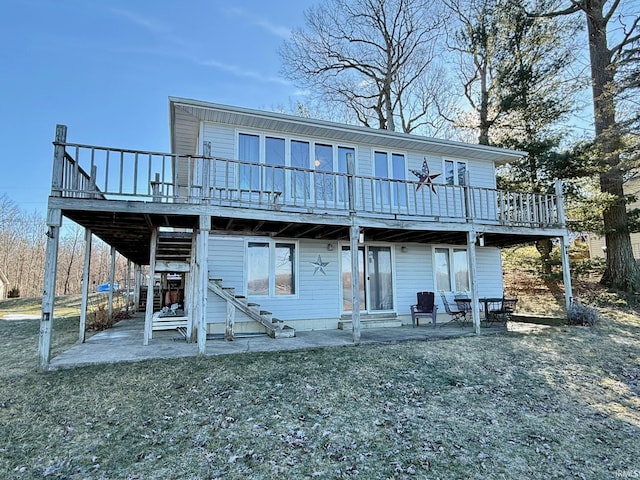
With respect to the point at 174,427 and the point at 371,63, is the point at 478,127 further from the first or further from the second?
the point at 174,427

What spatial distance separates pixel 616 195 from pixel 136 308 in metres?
19.9

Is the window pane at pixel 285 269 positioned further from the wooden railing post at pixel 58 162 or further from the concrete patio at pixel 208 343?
the wooden railing post at pixel 58 162

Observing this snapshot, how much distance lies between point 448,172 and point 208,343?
28.8 feet

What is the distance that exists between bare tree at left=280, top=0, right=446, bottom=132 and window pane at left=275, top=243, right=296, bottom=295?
1438 cm

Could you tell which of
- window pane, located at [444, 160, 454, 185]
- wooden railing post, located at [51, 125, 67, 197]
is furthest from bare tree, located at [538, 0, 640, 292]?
wooden railing post, located at [51, 125, 67, 197]

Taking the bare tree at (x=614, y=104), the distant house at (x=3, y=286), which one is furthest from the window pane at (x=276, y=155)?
the distant house at (x=3, y=286)

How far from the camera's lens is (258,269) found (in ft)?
31.2

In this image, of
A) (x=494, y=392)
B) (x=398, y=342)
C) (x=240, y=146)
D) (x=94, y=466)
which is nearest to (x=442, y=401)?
(x=494, y=392)

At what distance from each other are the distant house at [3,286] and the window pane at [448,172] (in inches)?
1247

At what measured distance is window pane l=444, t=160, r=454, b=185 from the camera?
11.9 m

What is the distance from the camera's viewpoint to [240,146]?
31.4 feet

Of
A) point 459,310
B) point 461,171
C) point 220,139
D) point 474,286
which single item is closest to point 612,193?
point 461,171

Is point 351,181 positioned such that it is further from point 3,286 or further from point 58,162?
point 3,286

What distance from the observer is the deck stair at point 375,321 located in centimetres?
1012
